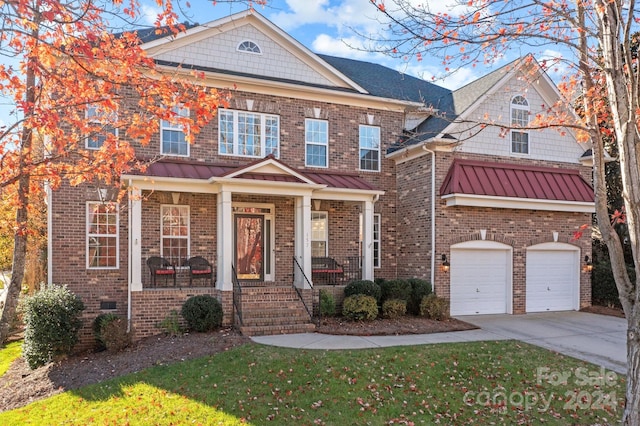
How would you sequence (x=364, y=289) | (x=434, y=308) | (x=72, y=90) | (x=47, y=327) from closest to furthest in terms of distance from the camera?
(x=72, y=90)
(x=47, y=327)
(x=364, y=289)
(x=434, y=308)

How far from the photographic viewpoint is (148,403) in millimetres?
7152

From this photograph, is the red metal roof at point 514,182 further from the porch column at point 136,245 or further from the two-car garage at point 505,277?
the porch column at point 136,245

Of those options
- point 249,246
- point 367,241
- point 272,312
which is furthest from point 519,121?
point 272,312

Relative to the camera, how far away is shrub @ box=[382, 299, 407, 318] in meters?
12.6

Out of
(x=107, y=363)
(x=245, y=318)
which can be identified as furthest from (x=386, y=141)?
(x=107, y=363)

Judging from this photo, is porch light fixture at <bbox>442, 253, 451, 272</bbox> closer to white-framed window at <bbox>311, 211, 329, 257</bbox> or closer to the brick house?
the brick house

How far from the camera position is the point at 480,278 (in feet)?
47.5

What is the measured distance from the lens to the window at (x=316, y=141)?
14.9 meters

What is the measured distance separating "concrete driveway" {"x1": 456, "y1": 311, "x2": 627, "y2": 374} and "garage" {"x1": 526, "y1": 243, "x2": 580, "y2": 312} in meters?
0.47

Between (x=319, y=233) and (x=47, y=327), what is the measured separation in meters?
7.84

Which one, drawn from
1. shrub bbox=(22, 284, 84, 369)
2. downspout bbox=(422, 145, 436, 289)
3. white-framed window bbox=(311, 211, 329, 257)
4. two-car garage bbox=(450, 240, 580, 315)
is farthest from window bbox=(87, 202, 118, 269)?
two-car garage bbox=(450, 240, 580, 315)

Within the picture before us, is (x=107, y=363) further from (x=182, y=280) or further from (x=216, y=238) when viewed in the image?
(x=216, y=238)

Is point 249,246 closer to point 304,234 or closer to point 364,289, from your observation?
point 304,234

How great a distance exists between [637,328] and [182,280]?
10874 millimetres
